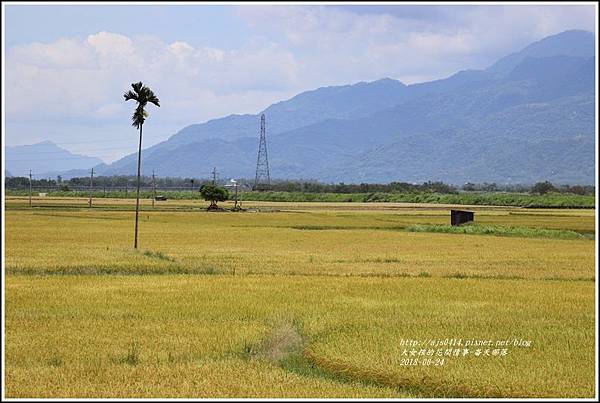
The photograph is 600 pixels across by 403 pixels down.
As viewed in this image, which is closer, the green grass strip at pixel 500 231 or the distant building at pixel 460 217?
the green grass strip at pixel 500 231

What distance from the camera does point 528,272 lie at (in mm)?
34594

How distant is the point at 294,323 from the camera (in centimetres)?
2033

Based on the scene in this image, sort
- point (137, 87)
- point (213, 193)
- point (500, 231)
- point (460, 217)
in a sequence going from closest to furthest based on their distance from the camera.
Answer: point (137, 87) < point (500, 231) < point (460, 217) < point (213, 193)

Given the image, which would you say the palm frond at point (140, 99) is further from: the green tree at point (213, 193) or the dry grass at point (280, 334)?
the green tree at point (213, 193)

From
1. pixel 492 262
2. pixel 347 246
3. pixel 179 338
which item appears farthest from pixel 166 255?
pixel 179 338

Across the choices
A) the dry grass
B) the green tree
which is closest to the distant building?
the dry grass

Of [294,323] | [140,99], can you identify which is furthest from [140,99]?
[294,323]

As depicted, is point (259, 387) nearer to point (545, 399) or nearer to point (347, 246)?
point (545, 399)

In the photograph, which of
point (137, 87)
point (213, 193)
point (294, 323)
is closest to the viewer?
point (294, 323)

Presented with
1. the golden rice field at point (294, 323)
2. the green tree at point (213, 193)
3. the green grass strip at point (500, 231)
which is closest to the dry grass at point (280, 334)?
the golden rice field at point (294, 323)

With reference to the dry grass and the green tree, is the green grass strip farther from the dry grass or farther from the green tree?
the green tree

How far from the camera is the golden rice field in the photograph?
14461 mm

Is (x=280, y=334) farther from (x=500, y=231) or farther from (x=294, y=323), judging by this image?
(x=500, y=231)

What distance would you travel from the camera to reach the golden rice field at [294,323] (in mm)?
14461
